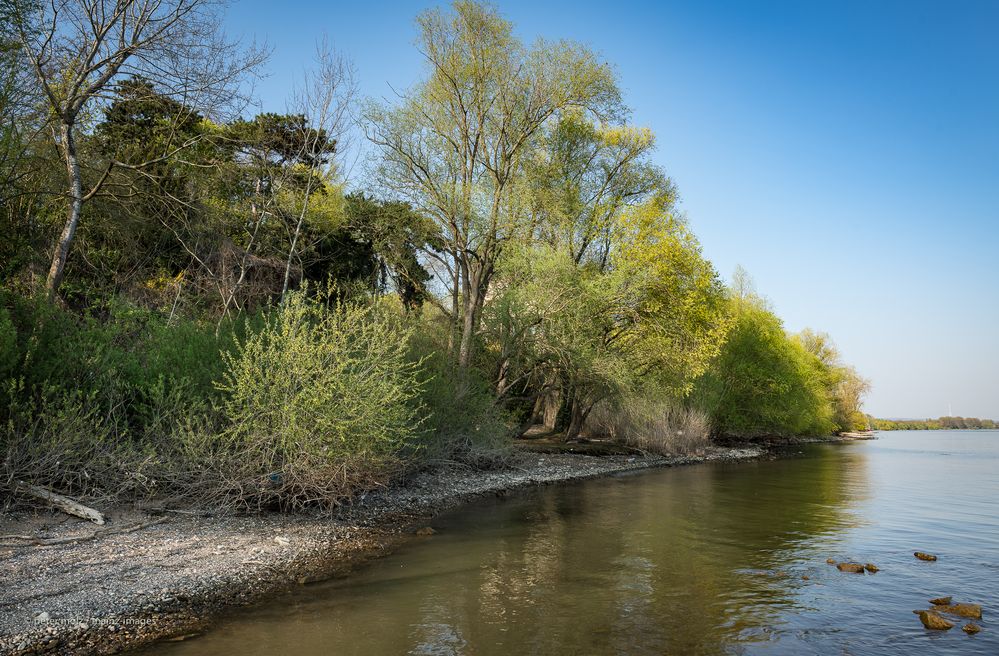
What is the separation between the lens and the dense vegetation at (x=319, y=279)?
12.6 meters

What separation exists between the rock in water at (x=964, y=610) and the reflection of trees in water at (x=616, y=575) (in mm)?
2126

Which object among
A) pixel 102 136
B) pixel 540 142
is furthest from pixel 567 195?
pixel 102 136

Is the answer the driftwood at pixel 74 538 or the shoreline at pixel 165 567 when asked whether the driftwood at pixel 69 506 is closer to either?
the shoreline at pixel 165 567

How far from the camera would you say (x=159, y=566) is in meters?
9.57

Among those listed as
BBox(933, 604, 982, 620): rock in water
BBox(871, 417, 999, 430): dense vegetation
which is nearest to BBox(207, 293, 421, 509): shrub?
BBox(933, 604, 982, 620): rock in water

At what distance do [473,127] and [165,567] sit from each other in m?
21.1

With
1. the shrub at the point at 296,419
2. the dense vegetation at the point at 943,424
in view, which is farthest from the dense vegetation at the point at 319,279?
the dense vegetation at the point at 943,424

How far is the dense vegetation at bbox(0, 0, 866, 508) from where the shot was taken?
41.2 feet

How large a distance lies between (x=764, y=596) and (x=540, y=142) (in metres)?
23.4

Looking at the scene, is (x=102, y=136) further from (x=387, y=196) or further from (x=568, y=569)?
(x=568, y=569)

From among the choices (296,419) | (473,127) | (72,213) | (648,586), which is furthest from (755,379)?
(72,213)

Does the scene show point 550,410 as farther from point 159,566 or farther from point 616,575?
point 159,566

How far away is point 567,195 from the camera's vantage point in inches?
1141

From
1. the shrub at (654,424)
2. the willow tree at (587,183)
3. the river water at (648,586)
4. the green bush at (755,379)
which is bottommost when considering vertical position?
the river water at (648,586)
